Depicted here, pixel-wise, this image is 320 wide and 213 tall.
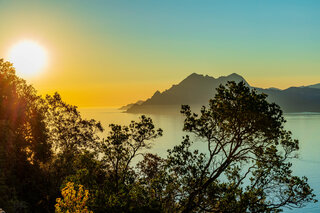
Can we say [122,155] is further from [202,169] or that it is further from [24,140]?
[24,140]

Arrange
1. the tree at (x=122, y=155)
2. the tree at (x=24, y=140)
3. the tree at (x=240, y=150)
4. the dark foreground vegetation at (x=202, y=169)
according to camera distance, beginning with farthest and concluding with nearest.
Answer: the tree at (x=24, y=140)
the tree at (x=122, y=155)
the dark foreground vegetation at (x=202, y=169)
the tree at (x=240, y=150)

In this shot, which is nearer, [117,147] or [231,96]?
[231,96]

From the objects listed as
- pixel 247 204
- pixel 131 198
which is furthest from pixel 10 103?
pixel 247 204

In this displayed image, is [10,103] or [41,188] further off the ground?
[10,103]

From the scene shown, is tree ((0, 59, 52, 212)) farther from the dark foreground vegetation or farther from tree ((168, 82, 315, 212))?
tree ((168, 82, 315, 212))

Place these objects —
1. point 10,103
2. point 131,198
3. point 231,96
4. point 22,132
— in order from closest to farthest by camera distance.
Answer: point 231,96 → point 131,198 → point 10,103 → point 22,132

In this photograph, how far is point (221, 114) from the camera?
51.0 feet

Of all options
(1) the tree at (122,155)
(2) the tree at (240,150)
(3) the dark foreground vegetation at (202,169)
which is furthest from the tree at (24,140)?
(2) the tree at (240,150)

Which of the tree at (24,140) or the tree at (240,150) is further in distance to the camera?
the tree at (24,140)

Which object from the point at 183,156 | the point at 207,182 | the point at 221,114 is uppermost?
the point at 221,114

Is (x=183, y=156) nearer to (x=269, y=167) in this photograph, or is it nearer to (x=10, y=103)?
(x=269, y=167)

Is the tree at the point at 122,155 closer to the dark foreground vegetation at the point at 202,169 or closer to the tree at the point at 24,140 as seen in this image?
the dark foreground vegetation at the point at 202,169

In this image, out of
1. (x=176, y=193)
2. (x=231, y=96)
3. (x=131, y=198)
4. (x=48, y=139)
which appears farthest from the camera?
(x=48, y=139)

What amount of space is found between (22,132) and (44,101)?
4682mm
